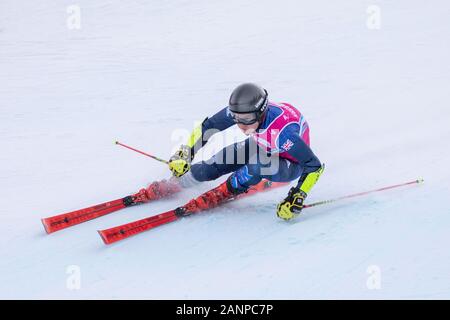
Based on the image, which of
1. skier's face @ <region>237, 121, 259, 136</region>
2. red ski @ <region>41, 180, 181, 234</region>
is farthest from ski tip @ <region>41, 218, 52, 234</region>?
skier's face @ <region>237, 121, 259, 136</region>

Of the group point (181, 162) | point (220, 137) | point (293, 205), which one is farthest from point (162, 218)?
point (220, 137)

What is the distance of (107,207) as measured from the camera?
5.25m

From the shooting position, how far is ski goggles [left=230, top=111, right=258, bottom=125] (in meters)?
4.60

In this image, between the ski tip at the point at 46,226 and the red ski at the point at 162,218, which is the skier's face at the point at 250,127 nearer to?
the red ski at the point at 162,218

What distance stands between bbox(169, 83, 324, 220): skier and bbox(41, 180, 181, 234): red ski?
19cm

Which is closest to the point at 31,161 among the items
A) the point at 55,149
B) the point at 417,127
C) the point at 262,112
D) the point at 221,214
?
the point at 55,149

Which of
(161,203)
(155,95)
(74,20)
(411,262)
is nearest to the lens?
(411,262)

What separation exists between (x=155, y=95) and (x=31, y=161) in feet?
7.73

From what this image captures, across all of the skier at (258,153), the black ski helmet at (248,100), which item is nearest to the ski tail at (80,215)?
the skier at (258,153)

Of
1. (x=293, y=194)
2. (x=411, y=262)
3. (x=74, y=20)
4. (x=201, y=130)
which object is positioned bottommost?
(x=411, y=262)

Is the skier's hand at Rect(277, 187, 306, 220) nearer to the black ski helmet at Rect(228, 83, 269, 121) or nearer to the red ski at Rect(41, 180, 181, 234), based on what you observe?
the black ski helmet at Rect(228, 83, 269, 121)

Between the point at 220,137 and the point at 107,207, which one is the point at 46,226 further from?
the point at 220,137

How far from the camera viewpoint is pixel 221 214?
5.09 metres

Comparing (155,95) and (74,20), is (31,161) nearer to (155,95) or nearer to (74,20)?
(155,95)
